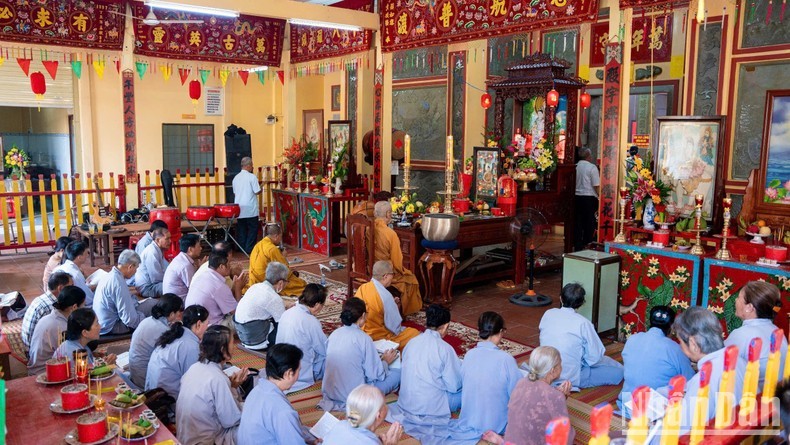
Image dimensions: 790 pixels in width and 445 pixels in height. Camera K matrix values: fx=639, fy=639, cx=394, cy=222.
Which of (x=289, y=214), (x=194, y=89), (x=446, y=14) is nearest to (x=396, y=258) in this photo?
(x=446, y=14)

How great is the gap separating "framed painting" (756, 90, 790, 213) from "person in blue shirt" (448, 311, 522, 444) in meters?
3.40

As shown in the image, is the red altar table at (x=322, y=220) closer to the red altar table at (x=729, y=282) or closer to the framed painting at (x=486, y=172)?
the framed painting at (x=486, y=172)

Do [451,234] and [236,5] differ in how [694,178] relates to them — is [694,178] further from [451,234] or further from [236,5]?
[236,5]

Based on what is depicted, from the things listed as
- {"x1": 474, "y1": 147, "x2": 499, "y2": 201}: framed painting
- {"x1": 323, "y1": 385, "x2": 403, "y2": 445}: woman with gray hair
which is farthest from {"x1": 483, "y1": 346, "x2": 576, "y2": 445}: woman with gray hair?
{"x1": 474, "y1": 147, "x2": 499, "y2": 201}: framed painting

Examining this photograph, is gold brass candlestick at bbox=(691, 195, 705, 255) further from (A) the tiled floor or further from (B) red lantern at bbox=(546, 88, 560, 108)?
(B) red lantern at bbox=(546, 88, 560, 108)

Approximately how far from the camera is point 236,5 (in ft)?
29.2

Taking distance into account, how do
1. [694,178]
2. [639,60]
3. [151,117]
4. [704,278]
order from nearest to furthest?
[704,278], [694,178], [639,60], [151,117]

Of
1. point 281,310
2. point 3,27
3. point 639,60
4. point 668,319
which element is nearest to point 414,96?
point 639,60

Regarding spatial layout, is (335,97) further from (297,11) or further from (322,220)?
(322,220)

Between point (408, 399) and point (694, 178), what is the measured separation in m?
3.74

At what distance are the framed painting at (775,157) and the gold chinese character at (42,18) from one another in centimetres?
938

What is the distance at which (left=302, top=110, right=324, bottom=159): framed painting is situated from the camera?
15961 mm

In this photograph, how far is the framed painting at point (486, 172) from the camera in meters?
8.71

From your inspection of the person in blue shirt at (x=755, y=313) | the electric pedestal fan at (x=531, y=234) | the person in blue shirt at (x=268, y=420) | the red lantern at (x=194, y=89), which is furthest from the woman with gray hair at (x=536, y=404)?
the red lantern at (x=194, y=89)
